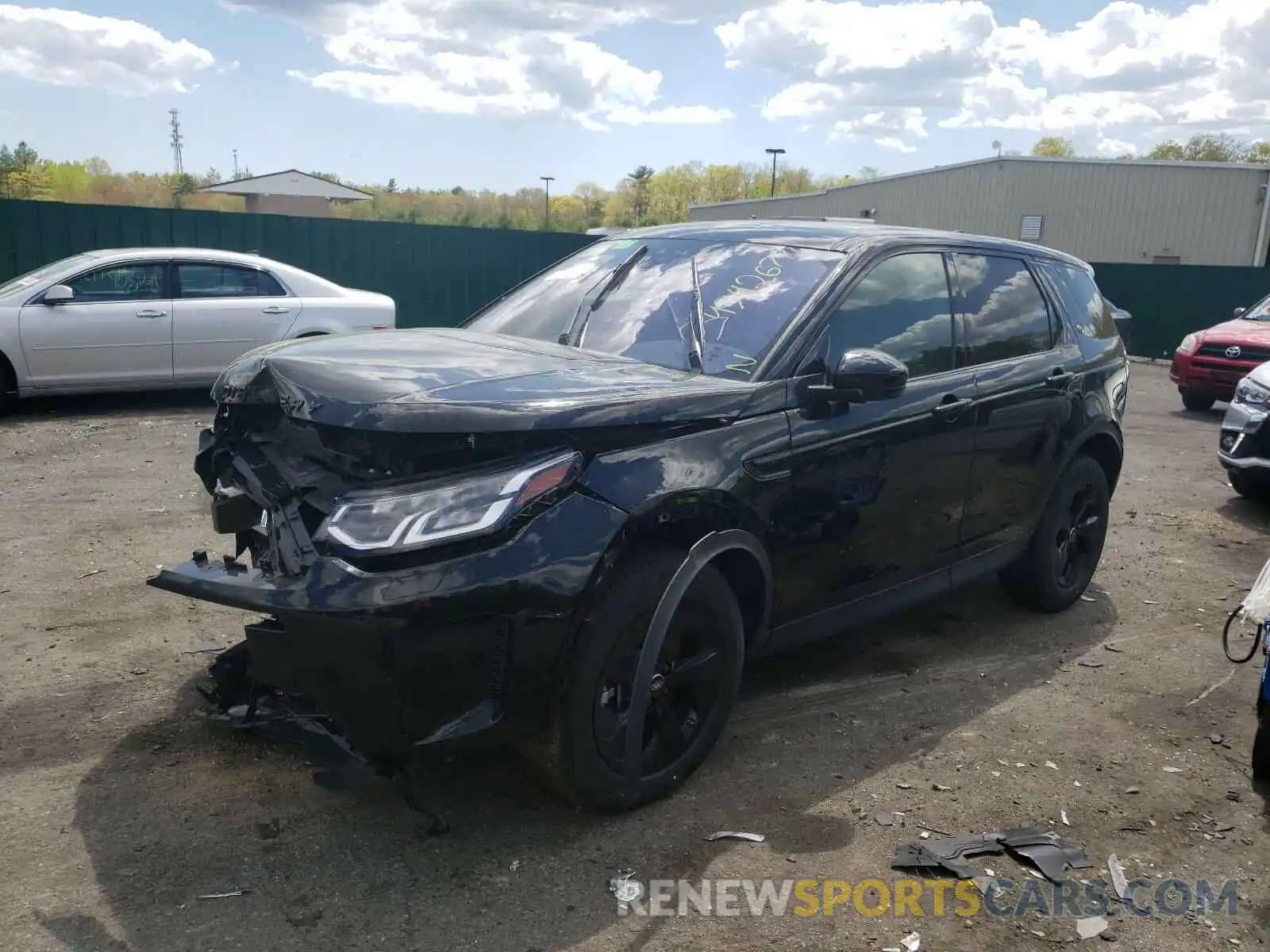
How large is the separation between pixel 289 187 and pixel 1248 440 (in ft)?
129

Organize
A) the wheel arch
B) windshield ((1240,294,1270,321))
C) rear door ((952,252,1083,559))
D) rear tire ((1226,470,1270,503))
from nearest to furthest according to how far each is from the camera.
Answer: the wheel arch
rear door ((952,252,1083,559))
rear tire ((1226,470,1270,503))
windshield ((1240,294,1270,321))

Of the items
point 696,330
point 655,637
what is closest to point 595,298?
point 696,330

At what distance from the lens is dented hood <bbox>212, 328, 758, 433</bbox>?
2896 mm

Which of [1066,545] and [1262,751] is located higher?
[1066,545]

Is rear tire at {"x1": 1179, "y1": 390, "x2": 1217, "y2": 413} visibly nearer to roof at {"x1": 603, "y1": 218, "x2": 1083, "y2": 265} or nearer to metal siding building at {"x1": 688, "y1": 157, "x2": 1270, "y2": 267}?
roof at {"x1": 603, "y1": 218, "x2": 1083, "y2": 265}

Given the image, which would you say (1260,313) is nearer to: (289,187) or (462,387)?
(462,387)

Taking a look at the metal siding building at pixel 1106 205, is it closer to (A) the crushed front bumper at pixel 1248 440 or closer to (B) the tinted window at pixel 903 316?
(A) the crushed front bumper at pixel 1248 440

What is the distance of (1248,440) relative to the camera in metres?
7.66

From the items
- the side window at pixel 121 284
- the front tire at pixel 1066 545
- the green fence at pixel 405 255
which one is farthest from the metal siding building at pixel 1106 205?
the front tire at pixel 1066 545

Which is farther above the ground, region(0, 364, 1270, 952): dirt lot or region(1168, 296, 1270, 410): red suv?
region(1168, 296, 1270, 410): red suv

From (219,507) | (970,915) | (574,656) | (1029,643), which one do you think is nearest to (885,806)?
(970,915)

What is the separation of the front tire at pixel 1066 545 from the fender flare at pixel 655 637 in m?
2.48

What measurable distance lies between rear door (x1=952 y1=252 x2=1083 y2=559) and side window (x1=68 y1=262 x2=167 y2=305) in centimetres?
832

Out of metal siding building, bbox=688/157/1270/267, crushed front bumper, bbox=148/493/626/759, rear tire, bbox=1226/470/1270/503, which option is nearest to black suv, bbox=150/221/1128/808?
crushed front bumper, bbox=148/493/626/759
